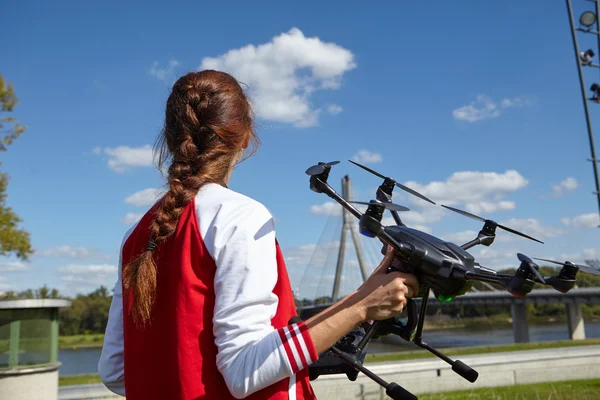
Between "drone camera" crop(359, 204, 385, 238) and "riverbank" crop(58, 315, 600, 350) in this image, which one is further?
"riverbank" crop(58, 315, 600, 350)

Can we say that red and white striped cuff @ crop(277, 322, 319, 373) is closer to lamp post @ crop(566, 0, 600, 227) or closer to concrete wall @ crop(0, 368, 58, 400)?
concrete wall @ crop(0, 368, 58, 400)

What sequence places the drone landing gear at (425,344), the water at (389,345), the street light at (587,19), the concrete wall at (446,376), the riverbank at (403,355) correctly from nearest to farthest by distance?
the drone landing gear at (425,344) → the concrete wall at (446,376) → the riverbank at (403,355) → the street light at (587,19) → the water at (389,345)

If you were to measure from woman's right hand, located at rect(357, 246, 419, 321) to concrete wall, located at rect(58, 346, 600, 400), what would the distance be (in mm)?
5352

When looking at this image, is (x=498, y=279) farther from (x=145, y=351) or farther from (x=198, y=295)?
(x=145, y=351)

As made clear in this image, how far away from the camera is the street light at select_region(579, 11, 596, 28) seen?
43.8 feet

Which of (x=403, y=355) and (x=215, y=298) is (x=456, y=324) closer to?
(x=403, y=355)

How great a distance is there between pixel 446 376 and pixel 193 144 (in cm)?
761

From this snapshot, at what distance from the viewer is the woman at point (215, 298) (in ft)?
4.90

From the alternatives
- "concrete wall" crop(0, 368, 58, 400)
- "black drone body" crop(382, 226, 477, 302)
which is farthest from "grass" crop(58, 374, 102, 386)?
"black drone body" crop(382, 226, 477, 302)

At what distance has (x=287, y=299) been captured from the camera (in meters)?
1.65

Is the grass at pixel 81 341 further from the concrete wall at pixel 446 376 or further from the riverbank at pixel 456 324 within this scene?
the concrete wall at pixel 446 376

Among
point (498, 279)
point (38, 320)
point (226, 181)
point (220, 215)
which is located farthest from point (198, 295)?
point (38, 320)

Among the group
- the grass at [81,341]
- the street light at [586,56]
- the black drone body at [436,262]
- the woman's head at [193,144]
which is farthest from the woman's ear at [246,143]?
the grass at [81,341]

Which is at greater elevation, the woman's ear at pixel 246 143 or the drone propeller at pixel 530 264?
the woman's ear at pixel 246 143
